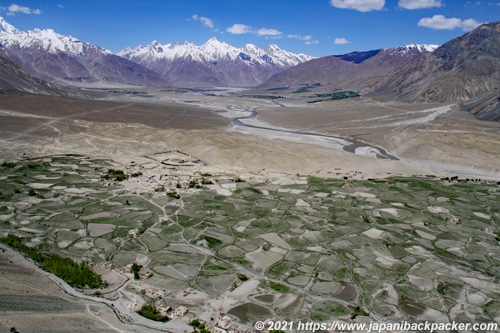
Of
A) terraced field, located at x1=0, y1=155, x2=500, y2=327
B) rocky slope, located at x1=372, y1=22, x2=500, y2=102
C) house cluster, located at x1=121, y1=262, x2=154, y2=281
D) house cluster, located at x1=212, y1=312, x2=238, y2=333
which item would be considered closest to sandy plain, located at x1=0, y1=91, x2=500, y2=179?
terraced field, located at x1=0, y1=155, x2=500, y2=327

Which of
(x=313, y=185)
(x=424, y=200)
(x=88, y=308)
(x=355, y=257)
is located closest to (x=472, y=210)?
(x=424, y=200)

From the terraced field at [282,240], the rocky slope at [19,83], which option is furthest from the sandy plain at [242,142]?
the rocky slope at [19,83]

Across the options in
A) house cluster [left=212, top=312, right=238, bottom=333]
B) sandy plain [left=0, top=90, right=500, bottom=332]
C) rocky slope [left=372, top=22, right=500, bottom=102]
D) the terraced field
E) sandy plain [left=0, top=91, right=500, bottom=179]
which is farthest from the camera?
A: rocky slope [left=372, top=22, right=500, bottom=102]

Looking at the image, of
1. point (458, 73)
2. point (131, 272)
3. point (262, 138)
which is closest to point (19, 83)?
point (262, 138)

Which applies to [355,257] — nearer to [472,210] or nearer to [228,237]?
[228,237]

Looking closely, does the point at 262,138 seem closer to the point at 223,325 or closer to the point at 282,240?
the point at 282,240

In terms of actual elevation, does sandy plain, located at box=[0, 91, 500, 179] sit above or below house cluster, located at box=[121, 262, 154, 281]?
above

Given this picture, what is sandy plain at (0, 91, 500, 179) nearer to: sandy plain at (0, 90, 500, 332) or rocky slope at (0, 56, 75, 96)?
sandy plain at (0, 90, 500, 332)
